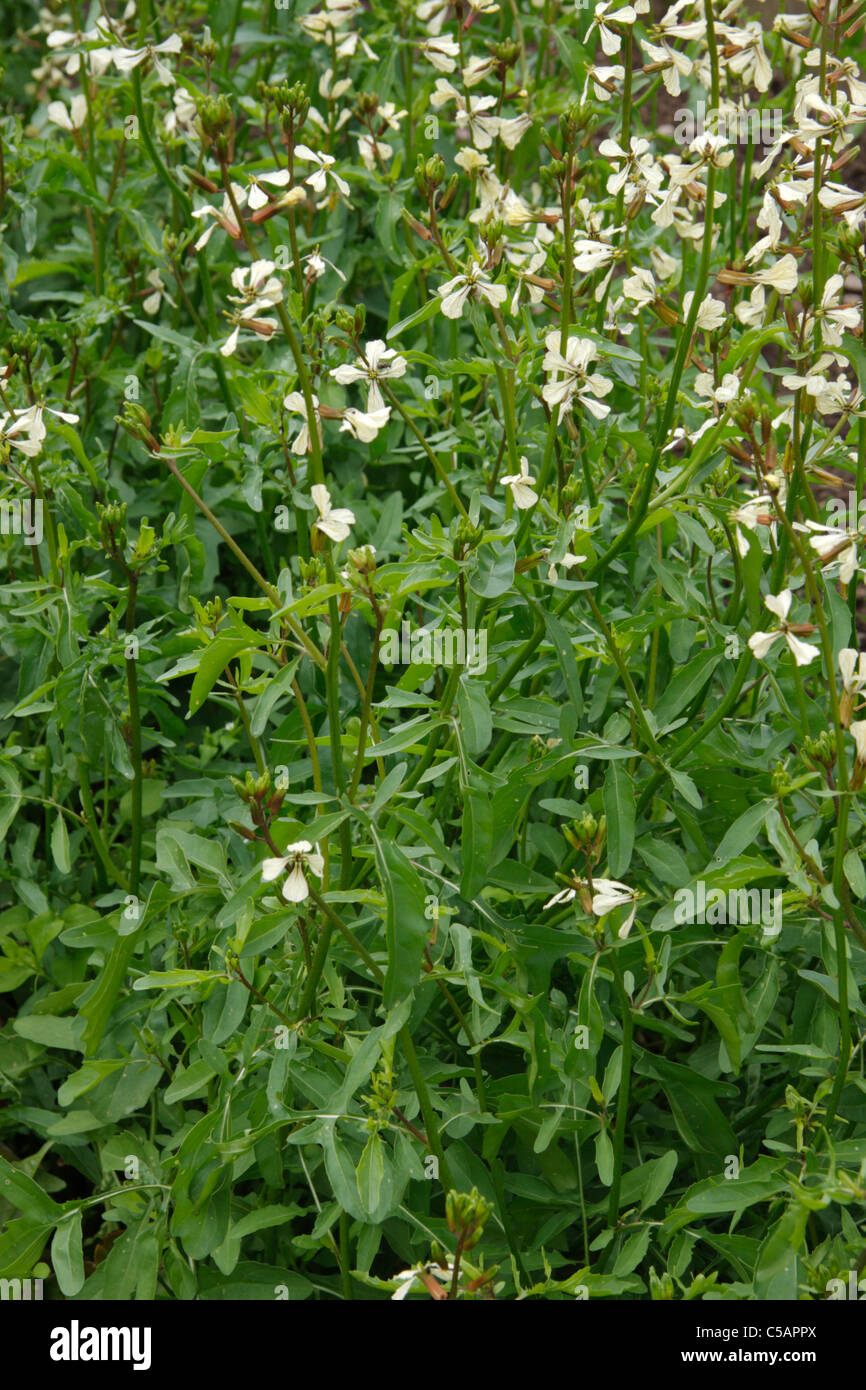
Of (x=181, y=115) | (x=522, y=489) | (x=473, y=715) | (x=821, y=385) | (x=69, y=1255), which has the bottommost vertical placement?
(x=69, y=1255)

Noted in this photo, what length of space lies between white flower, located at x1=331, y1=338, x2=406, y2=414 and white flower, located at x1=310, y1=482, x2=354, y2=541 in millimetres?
220

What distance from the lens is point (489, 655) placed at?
209 cm

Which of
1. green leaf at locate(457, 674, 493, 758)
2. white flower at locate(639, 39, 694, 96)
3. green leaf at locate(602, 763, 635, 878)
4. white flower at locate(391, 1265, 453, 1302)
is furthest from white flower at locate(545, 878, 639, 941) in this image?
white flower at locate(639, 39, 694, 96)

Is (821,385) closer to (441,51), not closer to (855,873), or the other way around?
(855,873)

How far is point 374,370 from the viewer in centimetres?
189

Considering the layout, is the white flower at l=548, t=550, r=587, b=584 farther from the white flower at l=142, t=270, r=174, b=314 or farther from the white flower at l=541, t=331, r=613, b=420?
the white flower at l=142, t=270, r=174, b=314

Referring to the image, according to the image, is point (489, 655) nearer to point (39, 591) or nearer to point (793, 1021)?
point (793, 1021)

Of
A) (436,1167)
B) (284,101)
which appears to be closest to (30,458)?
(284,101)

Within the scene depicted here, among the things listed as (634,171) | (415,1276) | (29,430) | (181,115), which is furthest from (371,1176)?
(181,115)

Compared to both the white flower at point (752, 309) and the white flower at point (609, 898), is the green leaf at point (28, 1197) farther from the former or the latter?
the white flower at point (752, 309)

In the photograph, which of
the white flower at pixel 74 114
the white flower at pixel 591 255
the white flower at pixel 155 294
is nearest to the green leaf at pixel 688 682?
the white flower at pixel 591 255

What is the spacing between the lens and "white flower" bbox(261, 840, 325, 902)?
1643mm

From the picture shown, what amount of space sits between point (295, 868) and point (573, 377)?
823 millimetres
